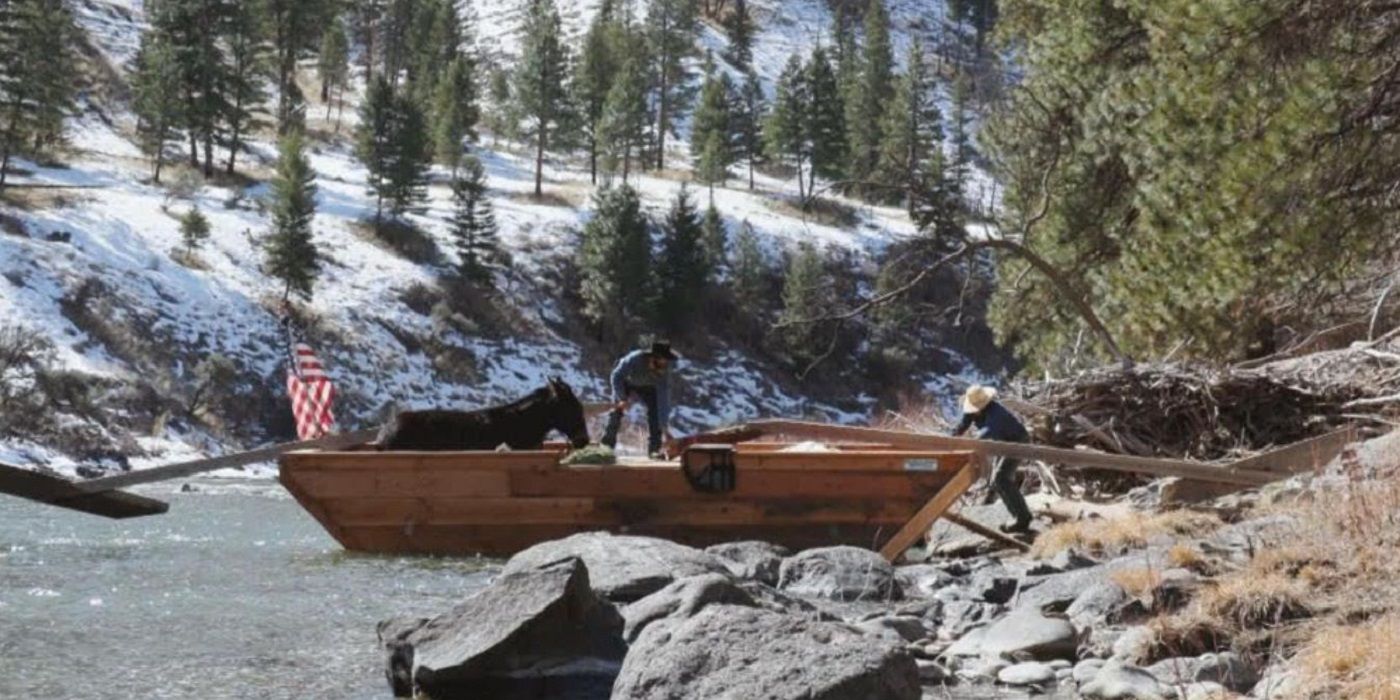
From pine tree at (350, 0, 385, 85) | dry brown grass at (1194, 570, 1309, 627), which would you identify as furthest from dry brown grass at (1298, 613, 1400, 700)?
pine tree at (350, 0, 385, 85)

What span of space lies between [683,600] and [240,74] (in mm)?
72579

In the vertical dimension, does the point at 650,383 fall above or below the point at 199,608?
above

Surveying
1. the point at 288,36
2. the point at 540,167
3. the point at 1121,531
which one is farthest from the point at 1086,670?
the point at 288,36

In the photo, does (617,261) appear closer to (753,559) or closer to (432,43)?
(432,43)

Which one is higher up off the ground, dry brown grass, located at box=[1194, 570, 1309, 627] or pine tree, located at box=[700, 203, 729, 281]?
dry brown grass, located at box=[1194, 570, 1309, 627]

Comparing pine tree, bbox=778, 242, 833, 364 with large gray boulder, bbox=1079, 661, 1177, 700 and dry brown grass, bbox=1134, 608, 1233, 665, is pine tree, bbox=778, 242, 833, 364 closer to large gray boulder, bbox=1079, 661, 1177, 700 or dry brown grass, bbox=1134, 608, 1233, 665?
dry brown grass, bbox=1134, 608, 1233, 665

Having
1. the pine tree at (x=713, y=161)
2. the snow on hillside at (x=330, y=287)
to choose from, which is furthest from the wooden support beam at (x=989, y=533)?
the pine tree at (x=713, y=161)

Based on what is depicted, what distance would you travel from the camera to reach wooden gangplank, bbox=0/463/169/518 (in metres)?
3.46

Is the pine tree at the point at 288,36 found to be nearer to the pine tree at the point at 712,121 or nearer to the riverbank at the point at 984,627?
the pine tree at the point at 712,121

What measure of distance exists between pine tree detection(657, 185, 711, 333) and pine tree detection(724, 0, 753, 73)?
55.1m

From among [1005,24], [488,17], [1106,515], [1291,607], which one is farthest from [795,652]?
[488,17]

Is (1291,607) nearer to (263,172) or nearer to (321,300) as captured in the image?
(321,300)

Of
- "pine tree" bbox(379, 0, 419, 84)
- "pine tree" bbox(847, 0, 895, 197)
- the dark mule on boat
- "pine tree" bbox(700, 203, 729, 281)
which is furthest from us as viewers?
"pine tree" bbox(379, 0, 419, 84)

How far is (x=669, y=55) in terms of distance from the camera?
342 feet
